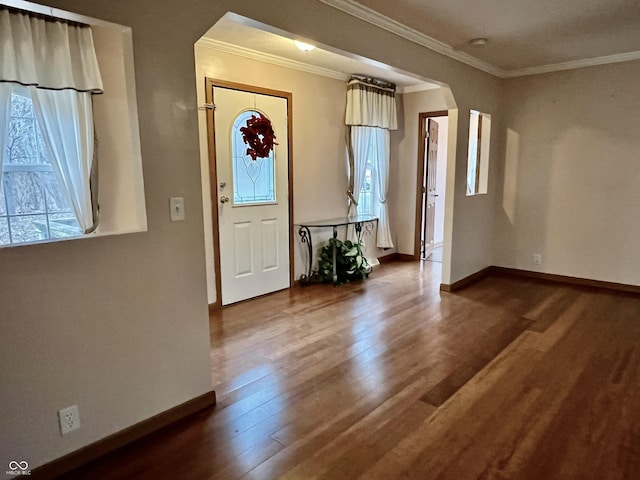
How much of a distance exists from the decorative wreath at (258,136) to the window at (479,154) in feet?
7.64

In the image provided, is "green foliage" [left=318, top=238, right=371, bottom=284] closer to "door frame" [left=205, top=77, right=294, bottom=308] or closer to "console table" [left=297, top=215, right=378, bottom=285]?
"console table" [left=297, top=215, right=378, bottom=285]

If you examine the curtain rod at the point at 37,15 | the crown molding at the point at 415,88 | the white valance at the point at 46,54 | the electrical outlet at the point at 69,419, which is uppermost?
the crown molding at the point at 415,88

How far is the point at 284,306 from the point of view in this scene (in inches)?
160

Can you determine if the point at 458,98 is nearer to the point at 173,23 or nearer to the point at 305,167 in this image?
the point at 305,167

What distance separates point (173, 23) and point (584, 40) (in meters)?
3.52

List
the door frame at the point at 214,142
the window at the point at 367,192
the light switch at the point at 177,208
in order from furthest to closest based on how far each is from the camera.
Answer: the window at the point at 367,192
the door frame at the point at 214,142
the light switch at the point at 177,208

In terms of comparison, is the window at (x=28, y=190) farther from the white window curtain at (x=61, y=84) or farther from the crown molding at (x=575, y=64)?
the crown molding at (x=575, y=64)

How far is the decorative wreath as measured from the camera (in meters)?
3.98

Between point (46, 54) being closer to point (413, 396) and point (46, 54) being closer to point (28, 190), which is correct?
point (28, 190)

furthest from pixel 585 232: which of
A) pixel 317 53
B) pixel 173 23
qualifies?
pixel 173 23

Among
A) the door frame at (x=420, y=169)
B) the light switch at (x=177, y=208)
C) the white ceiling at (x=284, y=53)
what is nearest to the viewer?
the light switch at (x=177, y=208)

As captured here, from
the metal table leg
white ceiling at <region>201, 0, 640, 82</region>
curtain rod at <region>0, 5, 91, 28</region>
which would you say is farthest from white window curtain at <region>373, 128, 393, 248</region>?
curtain rod at <region>0, 5, 91, 28</region>

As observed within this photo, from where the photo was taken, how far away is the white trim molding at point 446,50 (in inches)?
108

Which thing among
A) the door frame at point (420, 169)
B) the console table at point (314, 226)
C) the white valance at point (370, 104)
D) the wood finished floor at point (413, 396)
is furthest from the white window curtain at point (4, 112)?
the door frame at point (420, 169)
